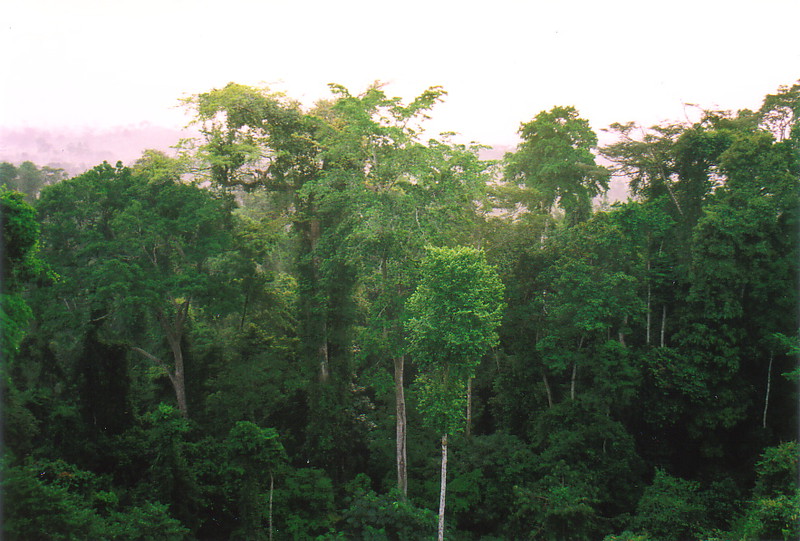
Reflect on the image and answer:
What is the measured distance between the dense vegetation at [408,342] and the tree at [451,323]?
2.3 inches

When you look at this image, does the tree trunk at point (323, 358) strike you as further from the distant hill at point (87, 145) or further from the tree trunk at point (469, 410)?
the distant hill at point (87, 145)

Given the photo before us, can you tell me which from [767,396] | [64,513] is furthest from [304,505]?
[767,396]

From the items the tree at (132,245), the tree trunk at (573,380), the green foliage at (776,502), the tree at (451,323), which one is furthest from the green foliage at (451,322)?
the tree at (132,245)

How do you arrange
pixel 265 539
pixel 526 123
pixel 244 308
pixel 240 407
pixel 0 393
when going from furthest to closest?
pixel 526 123, pixel 244 308, pixel 240 407, pixel 265 539, pixel 0 393

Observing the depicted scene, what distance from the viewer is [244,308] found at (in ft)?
64.5

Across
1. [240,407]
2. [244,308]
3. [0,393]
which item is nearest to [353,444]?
[240,407]

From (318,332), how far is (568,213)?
1180cm

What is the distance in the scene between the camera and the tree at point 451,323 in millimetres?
12133

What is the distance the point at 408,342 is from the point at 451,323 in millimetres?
3789

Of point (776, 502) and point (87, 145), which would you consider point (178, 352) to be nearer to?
point (776, 502)

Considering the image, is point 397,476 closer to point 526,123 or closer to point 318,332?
point 318,332

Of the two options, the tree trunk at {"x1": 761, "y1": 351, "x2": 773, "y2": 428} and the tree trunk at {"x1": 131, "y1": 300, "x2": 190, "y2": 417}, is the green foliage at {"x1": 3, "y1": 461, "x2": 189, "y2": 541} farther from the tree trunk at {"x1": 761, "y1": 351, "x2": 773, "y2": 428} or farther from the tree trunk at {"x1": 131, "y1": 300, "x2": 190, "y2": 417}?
the tree trunk at {"x1": 761, "y1": 351, "x2": 773, "y2": 428}

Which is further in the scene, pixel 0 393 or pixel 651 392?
pixel 651 392

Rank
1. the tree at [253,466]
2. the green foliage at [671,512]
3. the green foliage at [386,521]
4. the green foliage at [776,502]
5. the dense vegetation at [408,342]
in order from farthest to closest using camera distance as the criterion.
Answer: the dense vegetation at [408,342]
the tree at [253,466]
the green foliage at [671,512]
the green foliage at [386,521]
the green foliage at [776,502]
